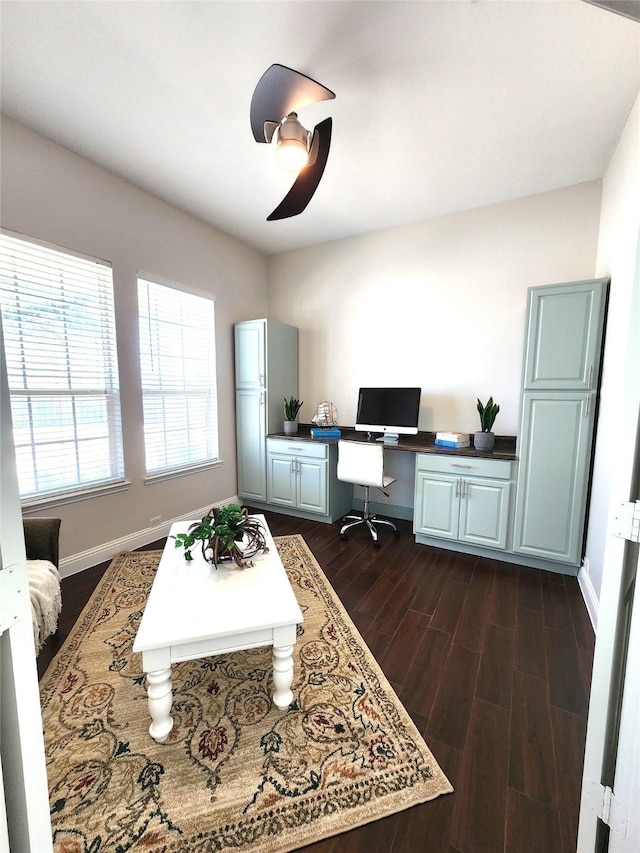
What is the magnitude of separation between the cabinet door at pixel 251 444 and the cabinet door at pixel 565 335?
2487 mm

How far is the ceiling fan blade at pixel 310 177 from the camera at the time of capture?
1.68 metres

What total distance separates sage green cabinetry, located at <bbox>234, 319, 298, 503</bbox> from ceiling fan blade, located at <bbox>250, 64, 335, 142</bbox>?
1.92 meters

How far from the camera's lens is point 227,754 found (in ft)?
4.05

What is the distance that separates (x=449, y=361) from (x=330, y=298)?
1.49 m

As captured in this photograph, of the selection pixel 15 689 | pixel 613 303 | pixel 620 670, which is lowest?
pixel 620 670

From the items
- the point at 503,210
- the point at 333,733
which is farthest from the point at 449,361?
the point at 333,733

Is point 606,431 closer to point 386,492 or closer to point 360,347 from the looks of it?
point 386,492

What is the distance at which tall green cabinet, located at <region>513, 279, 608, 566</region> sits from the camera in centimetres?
227

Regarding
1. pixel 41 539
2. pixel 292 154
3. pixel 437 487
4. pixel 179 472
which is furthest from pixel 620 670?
pixel 179 472

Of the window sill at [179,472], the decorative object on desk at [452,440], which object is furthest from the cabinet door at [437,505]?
the window sill at [179,472]

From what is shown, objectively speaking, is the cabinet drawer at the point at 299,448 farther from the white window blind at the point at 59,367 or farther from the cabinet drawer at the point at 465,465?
the white window blind at the point at 59,367

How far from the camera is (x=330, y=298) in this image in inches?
148

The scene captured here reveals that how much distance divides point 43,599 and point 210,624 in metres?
0.95

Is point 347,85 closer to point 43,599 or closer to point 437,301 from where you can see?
point 437,301
